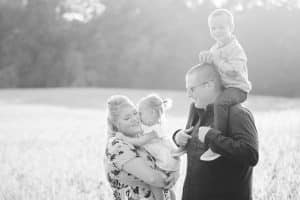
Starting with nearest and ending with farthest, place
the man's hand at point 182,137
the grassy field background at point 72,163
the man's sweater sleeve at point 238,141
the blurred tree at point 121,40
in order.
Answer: the man's sweater sleeve at point 238,141, the man's hand at point 182,137, the grassy field background at point 72,163, the blurred tree at point 121,40

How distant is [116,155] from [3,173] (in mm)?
4231

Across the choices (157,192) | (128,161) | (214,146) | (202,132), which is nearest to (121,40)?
(157,192)

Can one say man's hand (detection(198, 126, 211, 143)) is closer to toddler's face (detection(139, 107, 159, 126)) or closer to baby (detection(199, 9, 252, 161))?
baby (detection(199, 9, 252, 161))

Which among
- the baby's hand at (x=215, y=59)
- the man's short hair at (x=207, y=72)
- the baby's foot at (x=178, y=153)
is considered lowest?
the baby's foot at (x=178, y=153)

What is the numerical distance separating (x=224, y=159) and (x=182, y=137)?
33 cm

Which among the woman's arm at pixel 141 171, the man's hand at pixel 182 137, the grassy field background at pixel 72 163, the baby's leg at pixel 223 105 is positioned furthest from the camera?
the grassy field background at pixel 72 163

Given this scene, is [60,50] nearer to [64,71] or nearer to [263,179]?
[64,71]

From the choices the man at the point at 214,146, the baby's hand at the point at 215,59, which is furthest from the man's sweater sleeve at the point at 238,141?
the baby's hand at the point at 215,59

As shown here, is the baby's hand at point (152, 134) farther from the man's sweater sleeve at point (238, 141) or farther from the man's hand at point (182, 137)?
the man's sweater sleeve at point (238, 141)

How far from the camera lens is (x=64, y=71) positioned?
37031mm

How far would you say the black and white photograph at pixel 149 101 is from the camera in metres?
3.27

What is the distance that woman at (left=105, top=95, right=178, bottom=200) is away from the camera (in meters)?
3.52

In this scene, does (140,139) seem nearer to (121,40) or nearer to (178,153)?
(178,153)

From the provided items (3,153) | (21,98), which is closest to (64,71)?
(21,98)
